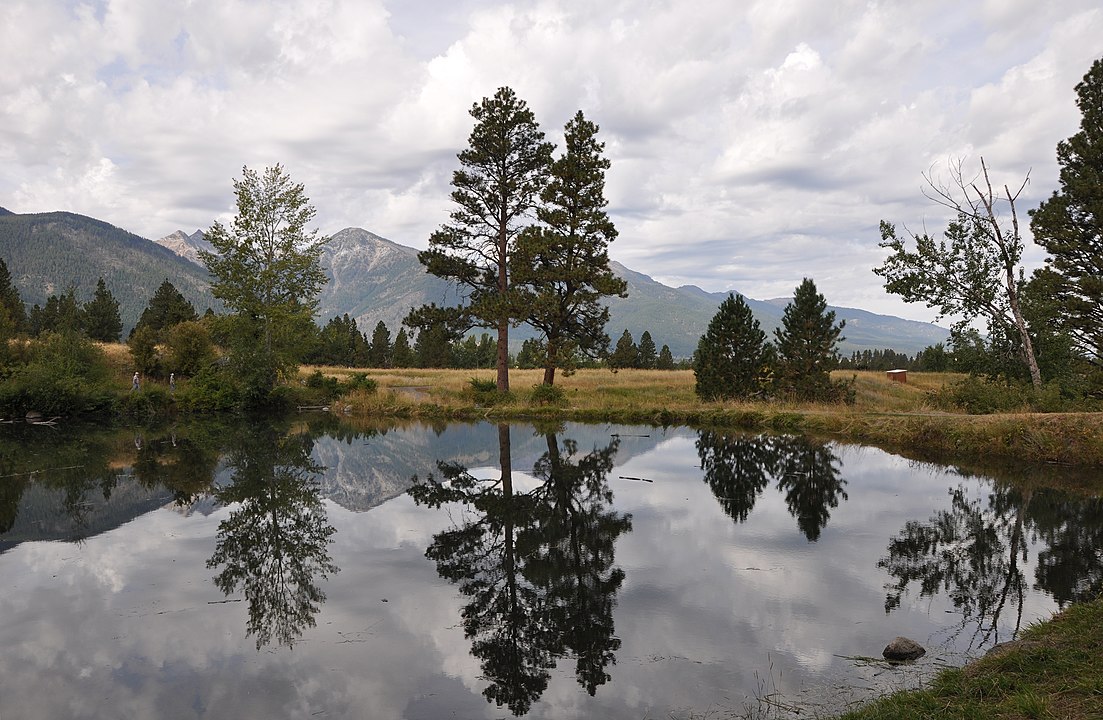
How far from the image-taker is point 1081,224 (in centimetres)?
2773

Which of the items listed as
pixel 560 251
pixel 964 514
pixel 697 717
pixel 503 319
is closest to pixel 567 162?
pixel 560 251

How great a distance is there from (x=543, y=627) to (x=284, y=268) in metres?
35.4

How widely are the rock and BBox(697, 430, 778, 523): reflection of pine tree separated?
246 inches

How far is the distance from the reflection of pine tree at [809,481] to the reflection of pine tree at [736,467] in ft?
1.44

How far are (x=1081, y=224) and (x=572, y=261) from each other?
72.0 feet

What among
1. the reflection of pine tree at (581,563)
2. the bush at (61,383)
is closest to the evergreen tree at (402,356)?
the bush at (61,383)

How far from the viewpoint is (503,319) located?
32.3 m

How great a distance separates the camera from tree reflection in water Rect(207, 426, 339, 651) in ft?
28.9

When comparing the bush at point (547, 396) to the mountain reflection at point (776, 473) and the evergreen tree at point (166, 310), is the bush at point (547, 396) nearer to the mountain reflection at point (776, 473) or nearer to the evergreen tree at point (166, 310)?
the mountain reflection at point (776, 473)

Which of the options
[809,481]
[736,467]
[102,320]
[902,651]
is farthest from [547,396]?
[102,320]

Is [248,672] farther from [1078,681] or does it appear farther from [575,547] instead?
[1078,681]

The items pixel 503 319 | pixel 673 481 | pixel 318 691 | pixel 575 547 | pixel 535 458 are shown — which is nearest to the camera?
pixel 318 691

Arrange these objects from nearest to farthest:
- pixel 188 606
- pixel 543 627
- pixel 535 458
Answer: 1. pixel 543 627
2. pixel 188 606
3. pixel 535 458

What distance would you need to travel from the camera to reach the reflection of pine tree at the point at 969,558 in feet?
28.9
